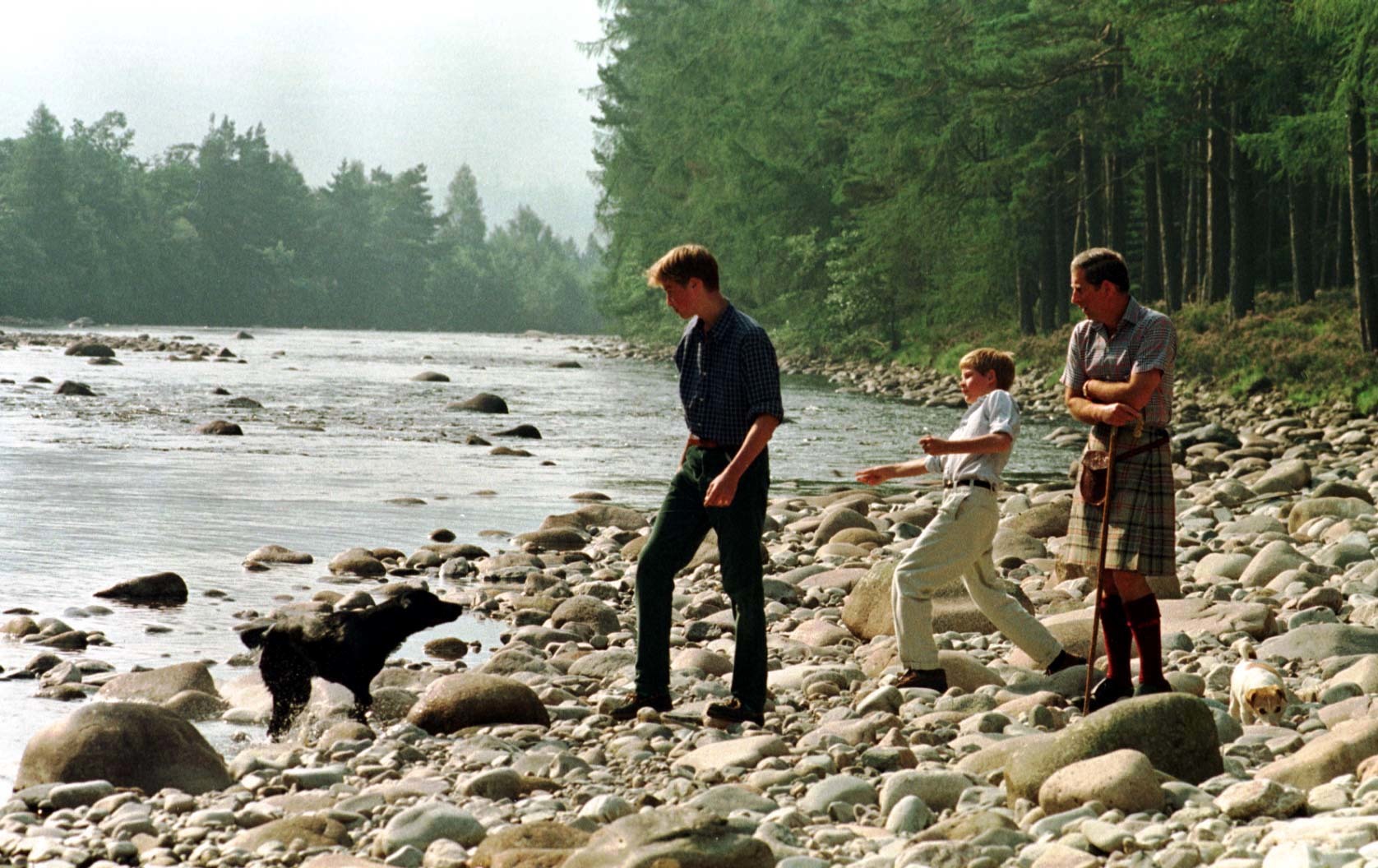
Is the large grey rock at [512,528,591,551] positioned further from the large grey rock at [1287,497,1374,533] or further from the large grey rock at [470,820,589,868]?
the large grey rock at [470,820,589,868]

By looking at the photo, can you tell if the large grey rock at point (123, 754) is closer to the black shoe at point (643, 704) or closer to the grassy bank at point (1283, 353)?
the black shoe at point (643, 704)

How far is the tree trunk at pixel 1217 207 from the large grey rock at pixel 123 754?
25.7m

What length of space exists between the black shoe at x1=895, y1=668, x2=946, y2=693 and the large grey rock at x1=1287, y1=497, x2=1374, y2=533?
6224 millimetres

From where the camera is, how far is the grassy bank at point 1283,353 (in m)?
22.4

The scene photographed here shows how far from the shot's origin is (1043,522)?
39.0 feet

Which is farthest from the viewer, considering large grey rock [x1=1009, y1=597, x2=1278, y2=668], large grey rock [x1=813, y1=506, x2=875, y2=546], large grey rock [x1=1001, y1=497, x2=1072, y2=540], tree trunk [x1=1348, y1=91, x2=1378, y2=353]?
tree trunk [x1=1348, y1=91, x2=1378, y2=353]

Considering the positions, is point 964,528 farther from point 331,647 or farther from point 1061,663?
point 331,647

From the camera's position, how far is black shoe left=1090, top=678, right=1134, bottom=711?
593 cm

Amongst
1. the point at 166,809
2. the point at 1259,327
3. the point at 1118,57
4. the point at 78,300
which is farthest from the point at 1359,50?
the point at 78,300

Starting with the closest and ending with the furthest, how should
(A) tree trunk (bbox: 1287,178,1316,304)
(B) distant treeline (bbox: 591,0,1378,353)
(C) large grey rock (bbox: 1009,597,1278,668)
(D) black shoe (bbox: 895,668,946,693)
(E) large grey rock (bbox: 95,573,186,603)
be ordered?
(D) black shoe (bbox: 895,668,946,693), (C) large grey rock (bbox: 1009,597,1278,668), (E) large grey rock (bbox: 95,573,186,603), (B) distant treeline (bbox: 591,0,1378,353), (A) tree trunk (bbox: 1287,178,1316,304)

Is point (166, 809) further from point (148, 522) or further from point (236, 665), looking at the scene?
point (148, 522)

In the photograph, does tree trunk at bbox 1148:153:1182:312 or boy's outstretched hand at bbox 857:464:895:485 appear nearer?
boy's outstretched hand at bbox 857:464:895:485

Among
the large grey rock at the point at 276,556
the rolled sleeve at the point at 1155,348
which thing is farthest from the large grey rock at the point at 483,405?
the rolled sleeve at the point at 1155,348

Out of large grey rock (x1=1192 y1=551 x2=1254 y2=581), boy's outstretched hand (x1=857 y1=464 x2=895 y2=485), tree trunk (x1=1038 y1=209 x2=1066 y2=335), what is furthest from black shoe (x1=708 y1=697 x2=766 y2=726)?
tree trunk (x1=1038 y1=209 x2=1066 y2=335)
